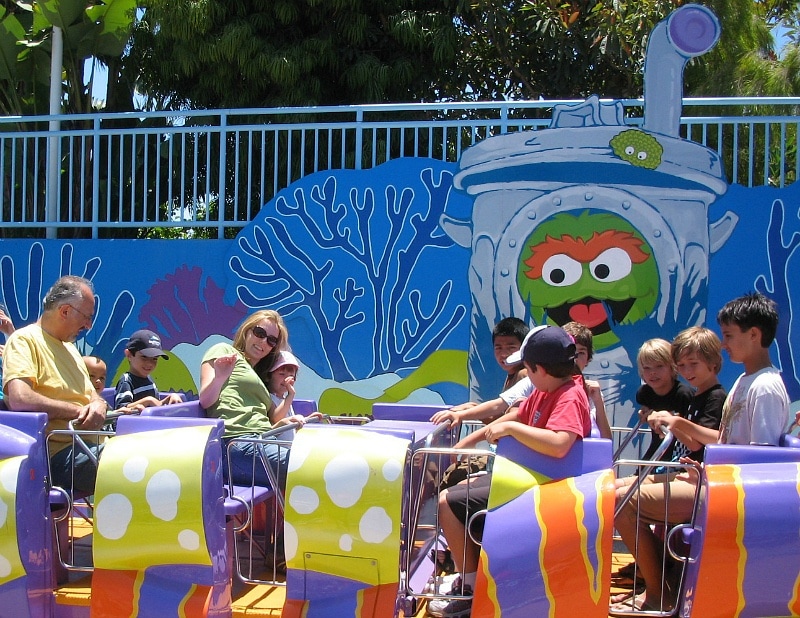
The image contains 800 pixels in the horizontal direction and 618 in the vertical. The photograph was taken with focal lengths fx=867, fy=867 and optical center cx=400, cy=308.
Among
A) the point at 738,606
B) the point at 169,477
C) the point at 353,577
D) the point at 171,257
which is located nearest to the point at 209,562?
the point at 169,477

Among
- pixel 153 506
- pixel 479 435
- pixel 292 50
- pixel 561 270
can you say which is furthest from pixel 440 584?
pixel 292 50

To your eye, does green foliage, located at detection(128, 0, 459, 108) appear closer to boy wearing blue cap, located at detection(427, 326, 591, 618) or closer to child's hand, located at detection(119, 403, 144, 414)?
child's hand, located at detection(119, 403, 144, 414)

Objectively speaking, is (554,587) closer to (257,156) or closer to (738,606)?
(738,606)

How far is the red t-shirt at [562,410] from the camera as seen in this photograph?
3.64 meters

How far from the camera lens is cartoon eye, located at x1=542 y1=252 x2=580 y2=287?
6.82 metres

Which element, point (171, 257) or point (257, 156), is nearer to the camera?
point (171, 257)

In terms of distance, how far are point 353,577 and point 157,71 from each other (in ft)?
31.9

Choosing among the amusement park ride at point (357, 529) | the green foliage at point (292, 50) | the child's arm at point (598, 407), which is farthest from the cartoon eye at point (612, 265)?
the green foliage at point (292, 50)

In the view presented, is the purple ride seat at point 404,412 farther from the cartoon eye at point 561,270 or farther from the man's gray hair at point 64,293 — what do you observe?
the man's gray hair at point 64,293

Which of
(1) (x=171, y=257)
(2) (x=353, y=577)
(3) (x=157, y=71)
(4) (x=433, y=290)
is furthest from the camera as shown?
(3) (x=157, y=71)

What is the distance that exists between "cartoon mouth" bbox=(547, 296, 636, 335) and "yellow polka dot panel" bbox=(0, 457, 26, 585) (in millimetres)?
4222

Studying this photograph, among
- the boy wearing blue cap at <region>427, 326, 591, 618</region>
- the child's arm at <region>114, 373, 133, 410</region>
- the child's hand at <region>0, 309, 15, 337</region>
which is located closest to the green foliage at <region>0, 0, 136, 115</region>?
the child's hand at <region>0, 309, 15, 337</region>

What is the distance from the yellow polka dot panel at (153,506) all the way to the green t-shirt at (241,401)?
2.26 feet

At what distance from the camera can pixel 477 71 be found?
12375 mm
